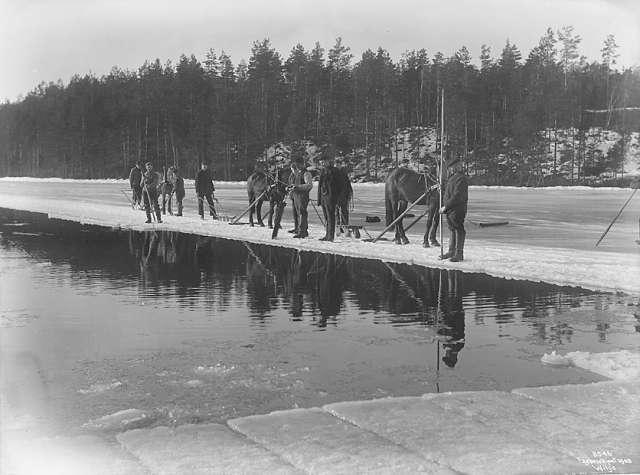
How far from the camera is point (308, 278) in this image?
11.1 metres

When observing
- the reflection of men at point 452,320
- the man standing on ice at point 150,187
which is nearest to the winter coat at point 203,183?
the man standing on ice at point 150,187

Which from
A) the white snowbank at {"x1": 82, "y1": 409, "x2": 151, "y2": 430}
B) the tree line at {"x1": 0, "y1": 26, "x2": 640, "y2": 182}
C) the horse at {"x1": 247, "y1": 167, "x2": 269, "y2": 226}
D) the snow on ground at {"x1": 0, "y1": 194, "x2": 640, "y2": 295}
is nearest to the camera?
the white snowbank at {"x1": 82, "y1": 409, "x2": 151, "y2": 430}

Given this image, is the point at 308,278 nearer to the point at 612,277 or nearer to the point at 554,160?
the point at 612,277

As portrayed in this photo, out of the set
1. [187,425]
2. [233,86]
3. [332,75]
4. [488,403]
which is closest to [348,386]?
[488,403]

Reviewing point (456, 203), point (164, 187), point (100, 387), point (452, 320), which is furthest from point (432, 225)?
point (164, 187)

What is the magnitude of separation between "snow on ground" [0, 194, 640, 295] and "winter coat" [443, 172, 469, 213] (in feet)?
3.14

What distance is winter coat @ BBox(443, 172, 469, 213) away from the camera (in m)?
12.6

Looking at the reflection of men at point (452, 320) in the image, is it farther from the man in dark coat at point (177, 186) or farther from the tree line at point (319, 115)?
the tree line at point (319, 115)

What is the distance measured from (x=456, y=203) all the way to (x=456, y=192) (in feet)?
0.66

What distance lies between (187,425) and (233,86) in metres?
59.4

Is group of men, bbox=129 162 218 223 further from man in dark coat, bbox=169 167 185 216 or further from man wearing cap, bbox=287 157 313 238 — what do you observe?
man wearing cap, bbox=287 157 313 238

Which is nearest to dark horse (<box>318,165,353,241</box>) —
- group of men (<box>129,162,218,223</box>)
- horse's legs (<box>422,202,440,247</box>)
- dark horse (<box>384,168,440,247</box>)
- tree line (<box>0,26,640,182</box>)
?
dark horse (<box>384,168,440,247</box>)

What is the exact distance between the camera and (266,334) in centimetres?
736

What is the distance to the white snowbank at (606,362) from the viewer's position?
232 inches
